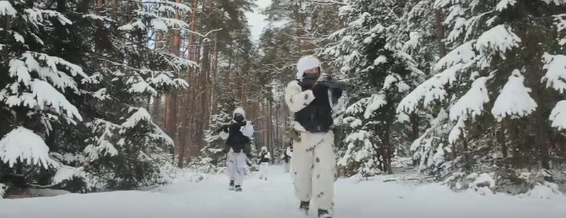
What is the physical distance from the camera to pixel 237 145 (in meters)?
10.3

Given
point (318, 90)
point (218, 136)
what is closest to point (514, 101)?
point (318, 90)

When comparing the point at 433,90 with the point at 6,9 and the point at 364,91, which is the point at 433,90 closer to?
the point at 364,91

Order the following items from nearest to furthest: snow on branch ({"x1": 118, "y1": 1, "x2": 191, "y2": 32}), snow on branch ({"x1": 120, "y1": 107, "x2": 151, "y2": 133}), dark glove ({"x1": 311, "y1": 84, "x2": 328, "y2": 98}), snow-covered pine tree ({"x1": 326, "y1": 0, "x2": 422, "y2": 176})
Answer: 1. dark glove ({"x1": 311, "y1": 84, "x2": 328, "y2": 98})
2. snow on branch ({"x1": 120, "y1": 107, "x2": 151, "y2": 133})
3. snow on branch ({"x1": 118, "y1": 1, "x2": 191, "y2": 32})
4. snow-covered pine tree ({"x1": 326, "y1": 0, "x2": 422, "y2": 176})

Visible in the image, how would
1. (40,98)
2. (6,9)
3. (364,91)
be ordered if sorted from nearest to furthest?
(6,9) → (40,98) → (364,91)

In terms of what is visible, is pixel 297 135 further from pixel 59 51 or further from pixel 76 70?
pixel 59 51

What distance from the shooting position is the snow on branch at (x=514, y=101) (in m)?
5.52

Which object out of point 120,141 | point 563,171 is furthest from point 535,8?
point 120,141

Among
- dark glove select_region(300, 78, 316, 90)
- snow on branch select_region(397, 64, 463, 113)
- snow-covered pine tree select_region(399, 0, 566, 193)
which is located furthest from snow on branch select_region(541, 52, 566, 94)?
dark glove select_region(300, 78, 316, 90)

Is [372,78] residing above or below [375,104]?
above

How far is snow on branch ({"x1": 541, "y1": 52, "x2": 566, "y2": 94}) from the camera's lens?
17.7 feet

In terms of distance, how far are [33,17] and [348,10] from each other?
750 centimetres

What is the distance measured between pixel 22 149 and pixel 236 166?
4633 mm

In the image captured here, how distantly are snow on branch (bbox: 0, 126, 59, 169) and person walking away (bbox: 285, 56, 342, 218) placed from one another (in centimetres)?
326

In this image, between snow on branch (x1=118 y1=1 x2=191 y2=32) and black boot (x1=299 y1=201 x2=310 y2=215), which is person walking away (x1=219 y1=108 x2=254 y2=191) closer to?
snow on branch (x1=118 y1=1 x2=191 y2=32)
